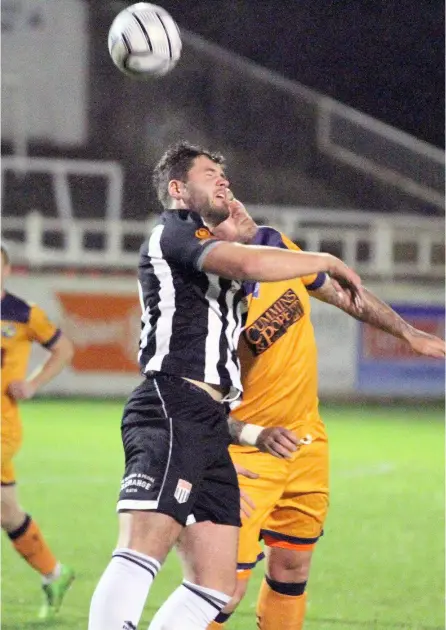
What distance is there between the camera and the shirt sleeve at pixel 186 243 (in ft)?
11.8

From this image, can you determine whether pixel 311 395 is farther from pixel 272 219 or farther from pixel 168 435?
pixel 272 219

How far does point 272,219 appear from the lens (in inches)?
746

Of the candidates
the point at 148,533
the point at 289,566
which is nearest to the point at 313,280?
the point at 289,566

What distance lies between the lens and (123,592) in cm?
351

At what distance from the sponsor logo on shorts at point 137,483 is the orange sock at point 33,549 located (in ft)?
7.33

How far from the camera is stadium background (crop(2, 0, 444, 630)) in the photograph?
7027 mm

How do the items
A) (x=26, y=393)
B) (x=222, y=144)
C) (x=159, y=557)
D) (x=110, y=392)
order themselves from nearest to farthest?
(x=159, y=557) → (x=26, y=393) → (x=110, y=392) → (x=222, y=144)

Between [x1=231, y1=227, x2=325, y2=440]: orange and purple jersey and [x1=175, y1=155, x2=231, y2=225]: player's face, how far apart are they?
1.92ft

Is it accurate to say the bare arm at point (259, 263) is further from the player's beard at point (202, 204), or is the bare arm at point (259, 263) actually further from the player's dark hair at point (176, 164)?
the player's dark hair at point (176, 164)

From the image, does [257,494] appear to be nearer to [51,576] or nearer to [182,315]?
[182,315]

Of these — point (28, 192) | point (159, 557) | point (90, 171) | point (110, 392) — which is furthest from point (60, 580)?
point (28, 192)

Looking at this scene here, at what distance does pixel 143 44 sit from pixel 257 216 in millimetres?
14137

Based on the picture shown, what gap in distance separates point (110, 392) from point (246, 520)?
40.8 feet

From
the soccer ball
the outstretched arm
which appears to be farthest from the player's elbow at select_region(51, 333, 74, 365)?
the outstretched arm
